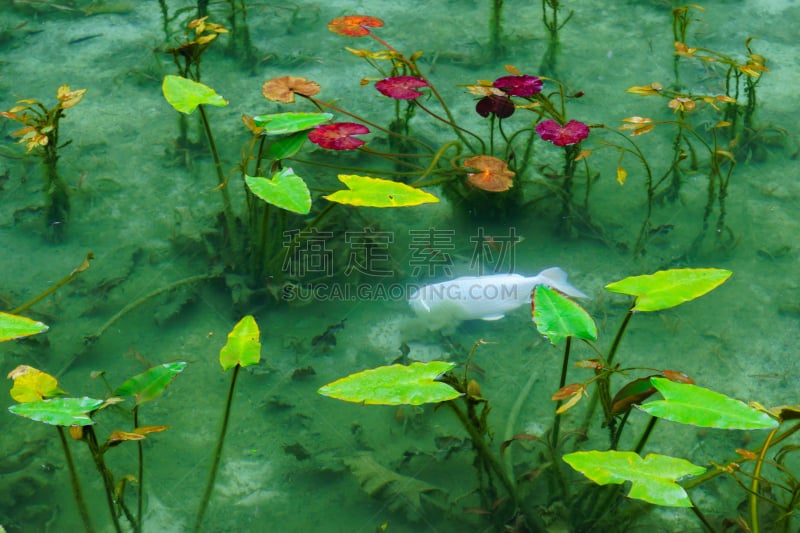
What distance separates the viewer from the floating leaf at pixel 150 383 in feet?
6.36

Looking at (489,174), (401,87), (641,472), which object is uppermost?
(401,87)

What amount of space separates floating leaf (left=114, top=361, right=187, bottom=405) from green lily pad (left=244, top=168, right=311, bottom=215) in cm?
57

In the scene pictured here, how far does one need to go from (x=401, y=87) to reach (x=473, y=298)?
82 cm

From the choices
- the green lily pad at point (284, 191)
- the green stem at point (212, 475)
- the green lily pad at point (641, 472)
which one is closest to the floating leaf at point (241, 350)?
the green stem at point (212, 475)

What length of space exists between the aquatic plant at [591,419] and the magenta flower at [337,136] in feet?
3.28

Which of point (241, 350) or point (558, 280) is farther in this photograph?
point (558, 280)

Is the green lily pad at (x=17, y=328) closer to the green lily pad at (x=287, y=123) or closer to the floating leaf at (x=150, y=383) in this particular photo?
the floating leaf at (x=150, y=383)

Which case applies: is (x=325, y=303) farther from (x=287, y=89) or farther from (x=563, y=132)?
(x=563, y=132)

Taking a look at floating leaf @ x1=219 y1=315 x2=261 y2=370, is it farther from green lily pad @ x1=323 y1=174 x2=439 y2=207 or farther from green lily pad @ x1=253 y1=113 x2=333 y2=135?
green lily pad @ x1=253 y1=113 x2=333 y2=135

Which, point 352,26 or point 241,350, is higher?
point 352,26

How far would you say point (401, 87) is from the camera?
2.86 metres

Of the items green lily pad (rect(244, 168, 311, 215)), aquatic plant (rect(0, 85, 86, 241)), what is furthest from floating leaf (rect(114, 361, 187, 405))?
aquatic plant (rect(0, 85, 86, 241))

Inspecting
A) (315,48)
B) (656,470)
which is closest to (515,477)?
(656,470)

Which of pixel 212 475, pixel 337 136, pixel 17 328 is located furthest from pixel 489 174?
pixel 17 328
